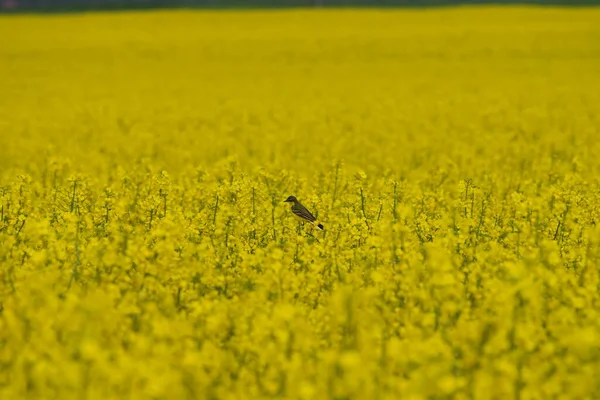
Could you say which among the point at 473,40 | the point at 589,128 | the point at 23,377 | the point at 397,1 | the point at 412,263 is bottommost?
the point at 23,377

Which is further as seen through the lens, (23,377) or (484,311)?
(484,311)

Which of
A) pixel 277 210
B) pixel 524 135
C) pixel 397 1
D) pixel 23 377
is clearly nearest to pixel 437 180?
pixel 277 210

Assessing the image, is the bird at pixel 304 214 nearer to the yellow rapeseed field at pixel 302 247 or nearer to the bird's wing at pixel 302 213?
the bird's wing at pixel 302 213

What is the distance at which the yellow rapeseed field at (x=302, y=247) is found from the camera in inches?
132

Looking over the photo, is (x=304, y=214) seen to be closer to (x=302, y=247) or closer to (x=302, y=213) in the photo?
(x=302, y=213)

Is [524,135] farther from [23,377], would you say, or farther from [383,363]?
[23,377]

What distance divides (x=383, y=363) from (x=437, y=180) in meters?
4.92

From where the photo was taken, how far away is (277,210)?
627 cm

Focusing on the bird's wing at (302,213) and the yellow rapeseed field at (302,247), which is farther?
the bird's wing at (302,213)

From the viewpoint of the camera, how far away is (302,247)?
5160 millimetres

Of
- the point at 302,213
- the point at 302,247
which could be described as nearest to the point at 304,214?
the point at 302,213

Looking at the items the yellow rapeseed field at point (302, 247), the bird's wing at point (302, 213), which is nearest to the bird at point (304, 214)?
the bird's wing at point (302, 213)

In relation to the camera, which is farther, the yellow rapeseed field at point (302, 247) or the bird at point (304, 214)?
the bird at point (304, 214)

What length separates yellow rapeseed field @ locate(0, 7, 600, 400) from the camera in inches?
132
